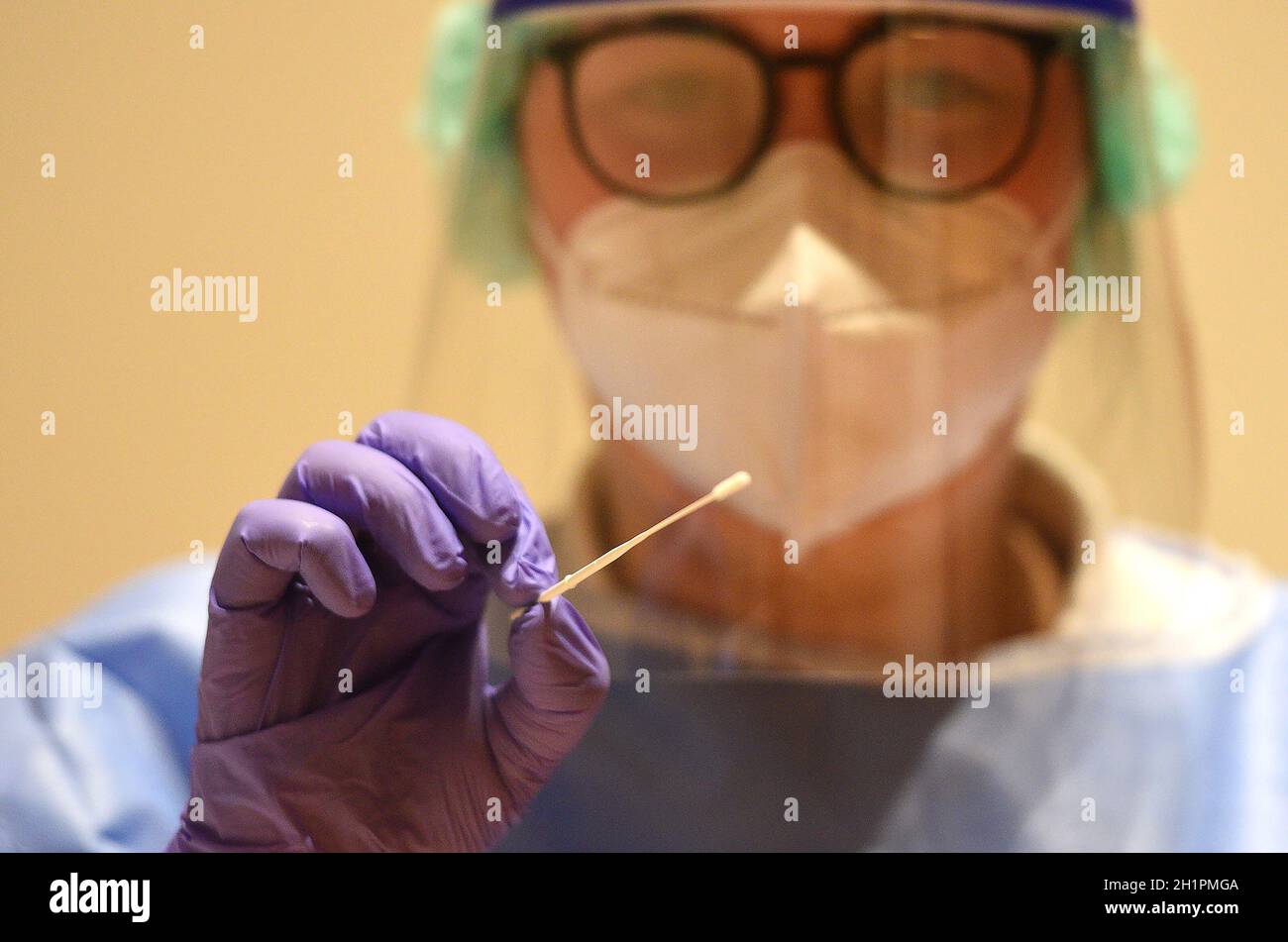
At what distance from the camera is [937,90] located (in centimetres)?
98

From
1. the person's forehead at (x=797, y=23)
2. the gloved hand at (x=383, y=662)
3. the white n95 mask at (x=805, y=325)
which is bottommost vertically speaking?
the gloved hand at (x=383, y=662)

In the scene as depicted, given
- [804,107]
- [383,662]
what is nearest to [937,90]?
[804,107]

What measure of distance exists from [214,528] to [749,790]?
44 centimetres

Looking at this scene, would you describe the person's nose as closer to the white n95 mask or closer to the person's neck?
the white n95 mask

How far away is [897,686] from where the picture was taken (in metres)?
1.04

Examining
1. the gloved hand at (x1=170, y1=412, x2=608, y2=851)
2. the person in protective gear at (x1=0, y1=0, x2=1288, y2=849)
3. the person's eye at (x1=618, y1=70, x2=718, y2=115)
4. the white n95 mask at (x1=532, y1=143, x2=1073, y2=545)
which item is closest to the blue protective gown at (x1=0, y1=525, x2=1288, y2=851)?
the person in protective gear at (x1=0, y1=0, x2=1288, y2=849)

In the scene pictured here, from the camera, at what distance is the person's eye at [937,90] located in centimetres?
97

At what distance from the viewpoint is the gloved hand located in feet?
1.87

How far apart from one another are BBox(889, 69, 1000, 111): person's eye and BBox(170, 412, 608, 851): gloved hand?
0.53 metres

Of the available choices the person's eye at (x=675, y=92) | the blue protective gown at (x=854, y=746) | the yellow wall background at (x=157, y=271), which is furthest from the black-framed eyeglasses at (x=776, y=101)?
the blue protective gown at (x=854, y=746)

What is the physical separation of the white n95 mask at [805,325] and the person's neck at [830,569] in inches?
2.0

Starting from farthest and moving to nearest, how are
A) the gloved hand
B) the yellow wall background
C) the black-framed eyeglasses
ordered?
the black-framed eyeglasses < the yellow wall background < the gloved hand

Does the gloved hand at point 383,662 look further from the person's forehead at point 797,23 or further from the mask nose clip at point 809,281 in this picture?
the person's forehead at point 797,23
